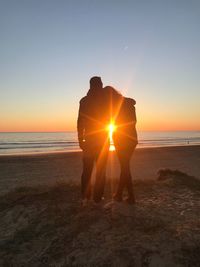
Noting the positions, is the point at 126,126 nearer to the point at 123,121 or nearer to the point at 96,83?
the point at 123,121

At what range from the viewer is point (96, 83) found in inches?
260

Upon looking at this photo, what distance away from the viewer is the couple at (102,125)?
6.61m

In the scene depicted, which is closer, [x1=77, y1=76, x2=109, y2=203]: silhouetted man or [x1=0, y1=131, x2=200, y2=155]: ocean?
[x1=77, y1=76, x2=109, y2=203]: silhouetted man

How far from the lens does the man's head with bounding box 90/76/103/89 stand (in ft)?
21.6

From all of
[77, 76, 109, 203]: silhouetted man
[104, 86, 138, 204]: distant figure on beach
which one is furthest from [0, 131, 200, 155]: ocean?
[104, 86, 138, 204]: distant figure on beach

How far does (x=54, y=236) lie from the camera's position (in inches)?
228

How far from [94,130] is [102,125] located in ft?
0.57

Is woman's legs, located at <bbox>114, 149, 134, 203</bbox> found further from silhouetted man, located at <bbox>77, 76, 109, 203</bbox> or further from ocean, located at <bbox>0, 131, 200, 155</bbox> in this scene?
ocean, located at <bbox>0, 131, 200, 155</bbox>

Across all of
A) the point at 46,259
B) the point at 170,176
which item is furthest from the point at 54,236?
the point at 170,176

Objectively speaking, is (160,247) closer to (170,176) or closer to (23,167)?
(170,176)

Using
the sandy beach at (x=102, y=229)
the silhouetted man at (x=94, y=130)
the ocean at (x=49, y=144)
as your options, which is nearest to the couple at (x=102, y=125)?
the silhouetted man at (x=94, y=130)

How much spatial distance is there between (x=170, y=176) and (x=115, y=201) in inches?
117

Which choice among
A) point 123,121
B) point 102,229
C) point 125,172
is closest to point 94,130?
point 123,121

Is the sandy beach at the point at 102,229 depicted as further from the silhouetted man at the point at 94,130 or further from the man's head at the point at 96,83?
the man's head at the point at 96,83
